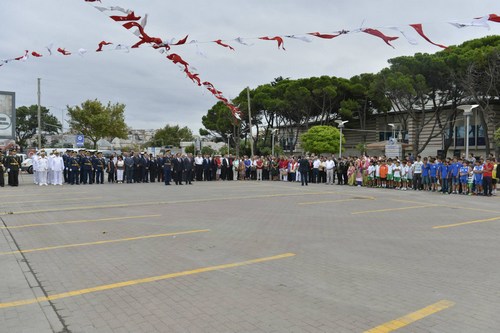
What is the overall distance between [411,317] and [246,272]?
2465 mm

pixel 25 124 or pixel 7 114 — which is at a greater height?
pixel 25 124

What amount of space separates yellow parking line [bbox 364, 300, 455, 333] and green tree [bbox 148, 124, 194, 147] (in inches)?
3534

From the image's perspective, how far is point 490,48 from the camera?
34.0 m

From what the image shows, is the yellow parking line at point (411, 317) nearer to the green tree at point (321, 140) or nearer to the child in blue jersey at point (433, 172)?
the child in blue jersey at point (433, 172)

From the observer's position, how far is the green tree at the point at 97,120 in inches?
1994

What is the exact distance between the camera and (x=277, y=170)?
29922 mm

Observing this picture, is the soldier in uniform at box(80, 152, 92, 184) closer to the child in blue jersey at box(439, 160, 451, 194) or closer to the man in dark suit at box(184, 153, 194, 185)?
the man in dark suit at box(184, 153, 194, 185)

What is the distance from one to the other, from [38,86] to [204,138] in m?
51.7

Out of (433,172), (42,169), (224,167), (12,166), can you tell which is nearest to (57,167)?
(42,169)

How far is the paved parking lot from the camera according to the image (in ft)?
15.2

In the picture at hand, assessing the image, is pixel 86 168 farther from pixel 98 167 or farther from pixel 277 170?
pixel 277 170

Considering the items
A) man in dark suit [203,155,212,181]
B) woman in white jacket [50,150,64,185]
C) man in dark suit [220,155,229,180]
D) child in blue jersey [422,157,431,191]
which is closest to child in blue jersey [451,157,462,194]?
child in blue jersey [422,157,431,191]

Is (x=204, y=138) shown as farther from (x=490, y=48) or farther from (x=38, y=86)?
(x=490, y=48)

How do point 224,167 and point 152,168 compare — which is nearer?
point 152,168
